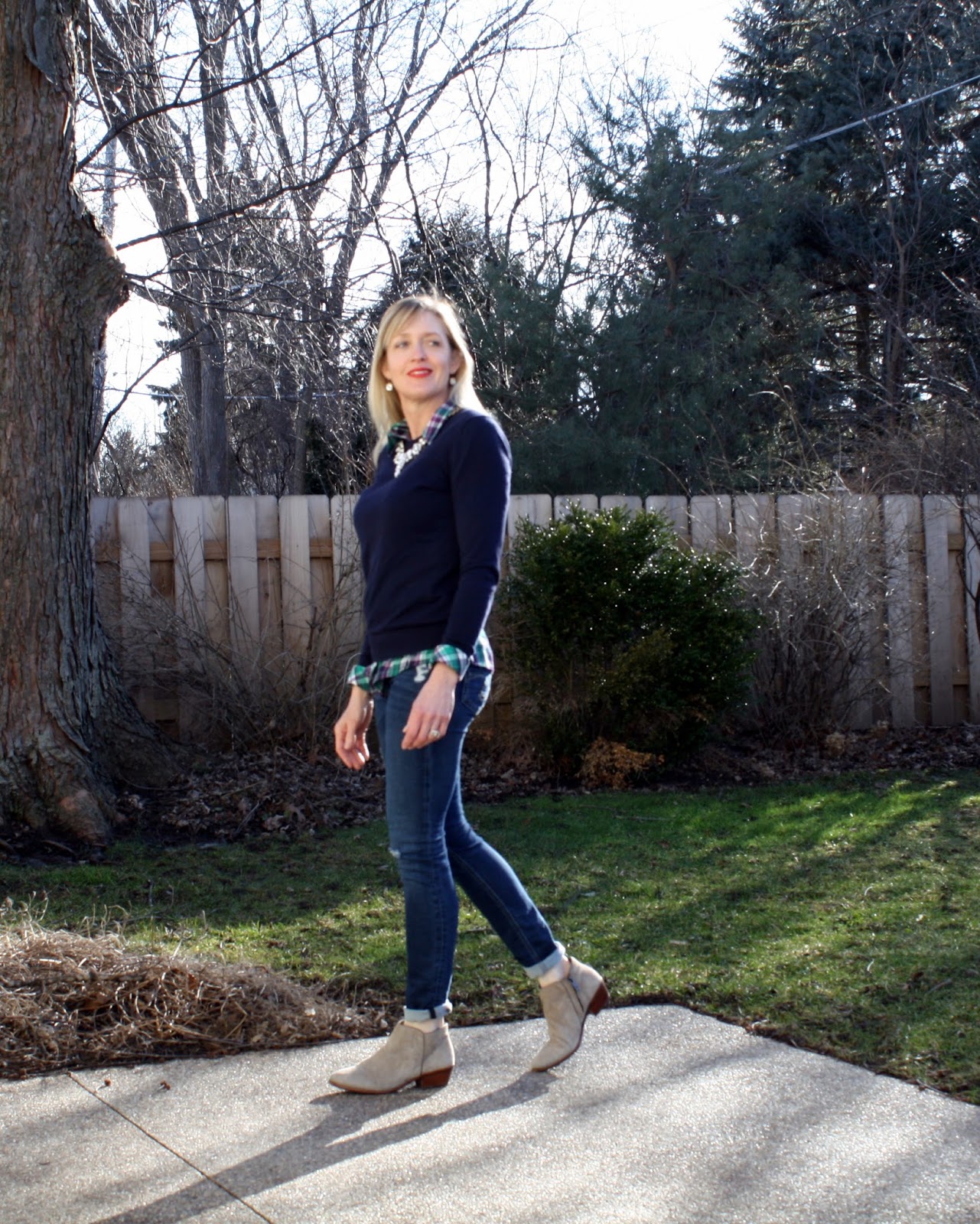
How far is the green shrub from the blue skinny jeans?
386 centimetres

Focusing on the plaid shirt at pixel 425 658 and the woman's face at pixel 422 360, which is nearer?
the plaid shirt at pixel 425 658

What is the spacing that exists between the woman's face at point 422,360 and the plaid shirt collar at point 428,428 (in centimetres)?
5

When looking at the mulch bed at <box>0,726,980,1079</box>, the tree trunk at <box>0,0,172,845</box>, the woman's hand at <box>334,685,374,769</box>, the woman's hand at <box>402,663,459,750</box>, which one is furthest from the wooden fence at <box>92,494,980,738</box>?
the woman's hand at <box>402,663,459,750</box>

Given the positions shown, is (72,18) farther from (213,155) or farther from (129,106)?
(213,155)

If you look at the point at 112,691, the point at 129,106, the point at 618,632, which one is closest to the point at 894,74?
the point at 129,106

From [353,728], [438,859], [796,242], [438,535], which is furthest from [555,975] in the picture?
[796,242]

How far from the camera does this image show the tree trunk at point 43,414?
5469 mm

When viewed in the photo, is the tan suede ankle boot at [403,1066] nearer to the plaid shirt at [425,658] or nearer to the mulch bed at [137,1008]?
the mulch bed at [137,1008]

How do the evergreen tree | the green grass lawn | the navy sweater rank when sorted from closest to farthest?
the navy sweater → the green grass lawn → the evergreen tree

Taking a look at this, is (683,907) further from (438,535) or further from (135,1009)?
(438,535)

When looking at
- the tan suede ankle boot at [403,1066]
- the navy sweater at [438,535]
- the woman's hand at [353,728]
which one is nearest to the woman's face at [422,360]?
the navy sweater at [438,535]

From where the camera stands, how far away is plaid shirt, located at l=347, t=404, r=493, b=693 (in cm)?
260

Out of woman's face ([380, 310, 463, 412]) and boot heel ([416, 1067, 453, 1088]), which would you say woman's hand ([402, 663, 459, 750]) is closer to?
woman's face ([380, 310, 463, 412])

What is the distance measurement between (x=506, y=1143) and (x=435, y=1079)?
1.11ft
